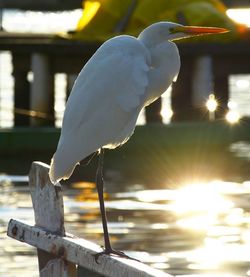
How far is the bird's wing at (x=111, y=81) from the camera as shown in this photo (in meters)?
6.76

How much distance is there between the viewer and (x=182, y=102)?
1894cm

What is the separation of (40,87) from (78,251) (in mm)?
12455

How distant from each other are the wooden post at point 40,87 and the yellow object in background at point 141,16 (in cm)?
A: 109

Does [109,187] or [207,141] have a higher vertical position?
[207,141]

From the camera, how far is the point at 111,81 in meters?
6.85

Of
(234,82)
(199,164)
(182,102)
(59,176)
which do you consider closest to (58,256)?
(59,176)

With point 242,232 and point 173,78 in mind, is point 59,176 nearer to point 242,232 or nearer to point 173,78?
point 173,78

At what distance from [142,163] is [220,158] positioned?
48.8 inches

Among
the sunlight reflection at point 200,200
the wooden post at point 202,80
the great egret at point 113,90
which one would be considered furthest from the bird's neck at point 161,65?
the wooden post at point 202,80

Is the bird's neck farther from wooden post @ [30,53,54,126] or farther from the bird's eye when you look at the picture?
wooden post @ [30,53,54,126]

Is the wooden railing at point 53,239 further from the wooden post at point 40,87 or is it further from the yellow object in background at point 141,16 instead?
the yellow object in background at point 141,16

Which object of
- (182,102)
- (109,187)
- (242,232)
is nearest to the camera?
(242,232)

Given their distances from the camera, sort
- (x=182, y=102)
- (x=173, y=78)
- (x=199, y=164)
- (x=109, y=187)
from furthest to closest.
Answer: (x=182, y=102) < (x=199, y=164) < (x=109, y=187) < (x=173, y=78)

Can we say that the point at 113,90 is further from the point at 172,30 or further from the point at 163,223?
the point at 163,223
